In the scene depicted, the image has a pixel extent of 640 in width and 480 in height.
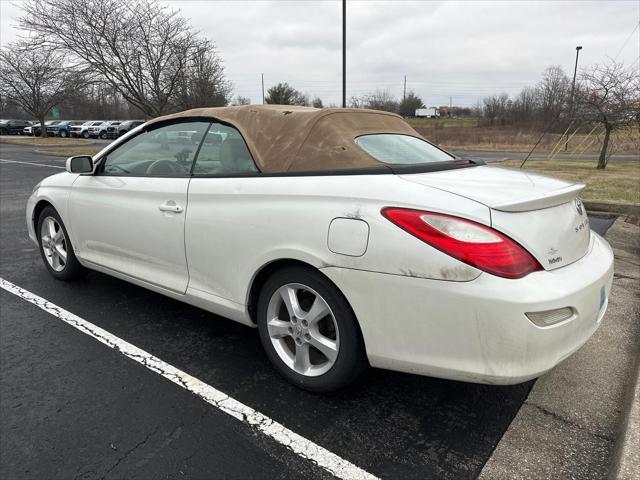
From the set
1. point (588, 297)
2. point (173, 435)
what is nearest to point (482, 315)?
point (588, 297)

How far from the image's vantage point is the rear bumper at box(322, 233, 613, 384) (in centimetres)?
188

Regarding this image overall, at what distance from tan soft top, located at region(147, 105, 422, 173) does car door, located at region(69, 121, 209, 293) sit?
1.31 ft

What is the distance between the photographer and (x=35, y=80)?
3089 cm

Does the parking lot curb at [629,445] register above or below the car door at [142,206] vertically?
below

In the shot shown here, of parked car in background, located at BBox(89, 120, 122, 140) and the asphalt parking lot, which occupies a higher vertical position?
parked car in background, located at BBox(89, 120, 122, 140)

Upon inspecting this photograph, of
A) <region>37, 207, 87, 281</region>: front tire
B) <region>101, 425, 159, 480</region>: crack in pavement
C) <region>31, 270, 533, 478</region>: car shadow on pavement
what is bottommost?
<region>31, 270, 533, 478</region>: car shadow on pavement

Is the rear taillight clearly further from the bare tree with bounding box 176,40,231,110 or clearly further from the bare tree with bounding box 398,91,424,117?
the bare tree with bounding box 398,91,424,117

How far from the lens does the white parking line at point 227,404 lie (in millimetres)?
2059

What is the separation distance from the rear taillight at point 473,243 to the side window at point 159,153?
1755mm

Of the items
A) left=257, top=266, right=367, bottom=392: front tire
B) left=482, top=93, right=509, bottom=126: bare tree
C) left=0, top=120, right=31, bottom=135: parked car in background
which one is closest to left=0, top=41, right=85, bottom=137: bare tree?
left=0, top=120, right=31, bottom=135: parked car in background

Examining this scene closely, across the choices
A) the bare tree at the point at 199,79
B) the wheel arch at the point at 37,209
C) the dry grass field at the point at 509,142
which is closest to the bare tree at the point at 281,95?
the dry grass field at the point at 509,142

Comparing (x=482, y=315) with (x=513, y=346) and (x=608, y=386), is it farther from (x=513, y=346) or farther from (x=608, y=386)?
(x=608, y=386)

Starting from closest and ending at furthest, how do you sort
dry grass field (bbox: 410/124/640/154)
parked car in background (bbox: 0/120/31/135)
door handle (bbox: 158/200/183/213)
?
door handle (bbox: 158/200/183/213) → dry grass field (bbox: 410/124/640/154) → parked car in background (bbox: 0/120/31/135)

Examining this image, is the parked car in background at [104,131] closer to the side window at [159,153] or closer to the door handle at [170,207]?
the side window at [159,153]
